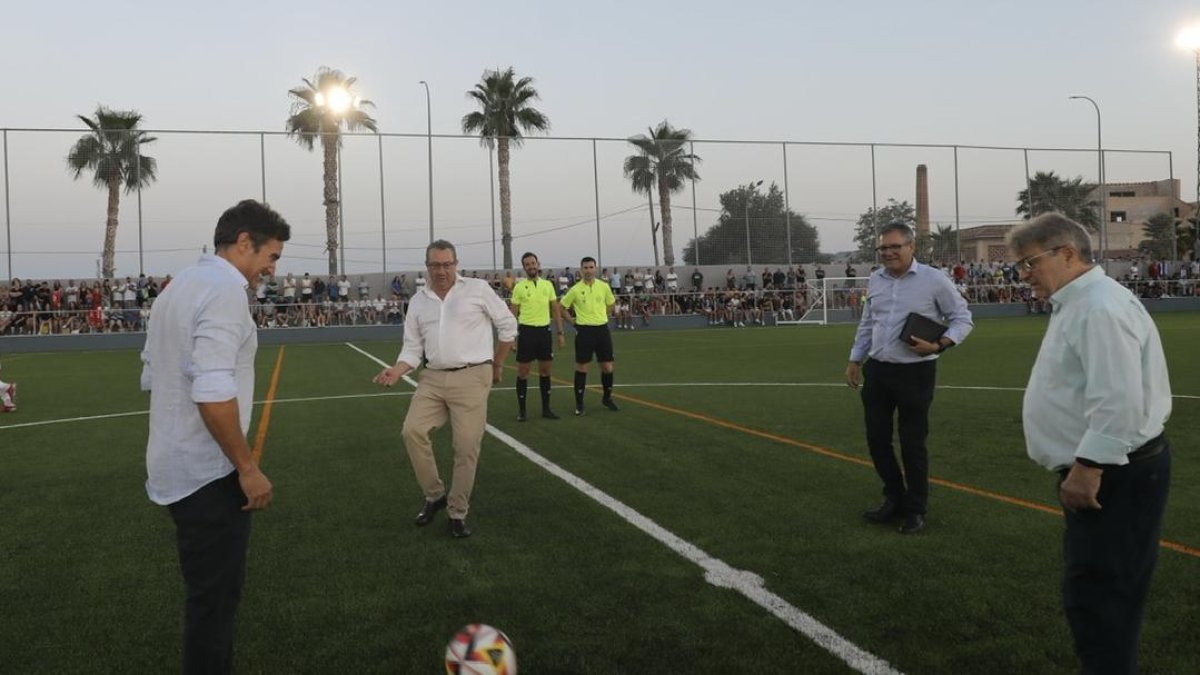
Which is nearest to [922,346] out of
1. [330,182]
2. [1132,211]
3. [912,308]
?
[912,308]

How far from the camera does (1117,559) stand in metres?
2.95

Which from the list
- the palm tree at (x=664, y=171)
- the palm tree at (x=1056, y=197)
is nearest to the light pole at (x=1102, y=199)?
the palm tree at (x=1056, y=197)

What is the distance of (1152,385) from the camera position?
2.94m

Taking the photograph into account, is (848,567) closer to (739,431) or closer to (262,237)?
(262,237)

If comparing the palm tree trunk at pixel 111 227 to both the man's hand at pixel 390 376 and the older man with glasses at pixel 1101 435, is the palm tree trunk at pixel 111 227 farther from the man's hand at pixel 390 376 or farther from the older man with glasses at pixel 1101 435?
the older man with glasses at pixel 1101 435

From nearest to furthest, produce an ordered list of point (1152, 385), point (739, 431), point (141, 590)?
point (1152, 385)
point (141, 590)
point (739, 431)

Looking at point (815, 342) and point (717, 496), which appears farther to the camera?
point (815, 342)

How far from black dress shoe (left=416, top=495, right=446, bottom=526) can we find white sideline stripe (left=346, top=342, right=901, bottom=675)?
1.16 metres

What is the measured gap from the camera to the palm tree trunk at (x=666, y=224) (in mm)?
44281

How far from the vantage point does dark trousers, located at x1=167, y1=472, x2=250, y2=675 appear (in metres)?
3.12

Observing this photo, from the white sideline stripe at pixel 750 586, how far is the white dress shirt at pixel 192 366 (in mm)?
2631

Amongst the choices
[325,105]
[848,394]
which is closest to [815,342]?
[848,394]

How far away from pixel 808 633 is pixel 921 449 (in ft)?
7.77

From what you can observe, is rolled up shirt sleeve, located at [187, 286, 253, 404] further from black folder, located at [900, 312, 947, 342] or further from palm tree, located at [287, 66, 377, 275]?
palm tree, located at [287, 66, 377, 275]
